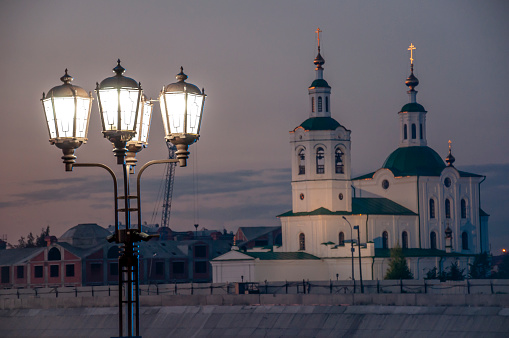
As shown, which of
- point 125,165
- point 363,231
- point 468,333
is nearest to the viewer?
point 125,165

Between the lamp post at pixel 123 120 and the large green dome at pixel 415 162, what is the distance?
91246 millimetres

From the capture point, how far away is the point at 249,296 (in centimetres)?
5347

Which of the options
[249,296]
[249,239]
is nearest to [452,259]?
[249,239]

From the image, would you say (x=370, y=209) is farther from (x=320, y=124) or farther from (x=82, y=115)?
(x=82, y=115)

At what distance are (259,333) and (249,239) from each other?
257 feet

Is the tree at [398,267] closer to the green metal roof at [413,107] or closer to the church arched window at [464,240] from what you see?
the church arched window at [464,240]

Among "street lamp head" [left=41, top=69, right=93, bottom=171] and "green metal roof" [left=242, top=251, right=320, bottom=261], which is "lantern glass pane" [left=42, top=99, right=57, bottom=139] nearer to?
"street lamp head" [left=41, top=69, right=93, bottom=171]

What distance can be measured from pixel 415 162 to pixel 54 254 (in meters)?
34.8

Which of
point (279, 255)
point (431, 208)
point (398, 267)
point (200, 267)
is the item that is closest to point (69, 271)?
point (200, 267)

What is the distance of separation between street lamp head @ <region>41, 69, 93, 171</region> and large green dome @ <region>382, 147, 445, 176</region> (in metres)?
91.6

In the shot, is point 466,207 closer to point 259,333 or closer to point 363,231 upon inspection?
point 363,231

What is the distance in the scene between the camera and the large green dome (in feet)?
348

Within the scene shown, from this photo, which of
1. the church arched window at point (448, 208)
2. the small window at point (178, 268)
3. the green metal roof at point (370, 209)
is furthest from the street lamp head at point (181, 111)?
the small window at point (178, 268)

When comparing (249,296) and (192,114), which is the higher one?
(192,114)
